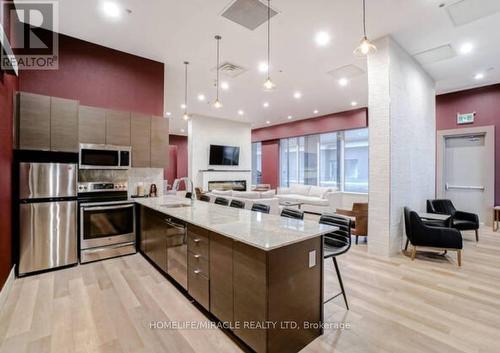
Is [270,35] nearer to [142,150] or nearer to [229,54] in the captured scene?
[229,54]

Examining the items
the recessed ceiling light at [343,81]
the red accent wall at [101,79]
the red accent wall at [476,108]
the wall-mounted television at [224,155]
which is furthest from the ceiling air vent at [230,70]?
the red accent wall at [476,108]

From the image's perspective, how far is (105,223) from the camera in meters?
3.85

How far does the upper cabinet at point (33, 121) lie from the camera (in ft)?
10.6

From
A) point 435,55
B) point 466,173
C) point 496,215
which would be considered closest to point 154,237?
point 435,55

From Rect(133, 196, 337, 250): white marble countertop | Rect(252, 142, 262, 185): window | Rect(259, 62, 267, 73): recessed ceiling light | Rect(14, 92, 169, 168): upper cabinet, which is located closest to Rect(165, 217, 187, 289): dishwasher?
Rect(133, 196, 337, 250): white marble countertop

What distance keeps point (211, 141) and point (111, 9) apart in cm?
664

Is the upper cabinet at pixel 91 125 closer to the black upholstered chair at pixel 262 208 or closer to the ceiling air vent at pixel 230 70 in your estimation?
the ceiling air vent at pixel 230 70

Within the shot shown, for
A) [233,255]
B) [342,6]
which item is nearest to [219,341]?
[233,255]

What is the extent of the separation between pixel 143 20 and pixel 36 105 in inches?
73.8

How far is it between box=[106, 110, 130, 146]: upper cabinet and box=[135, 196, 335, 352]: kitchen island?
7.54 feet

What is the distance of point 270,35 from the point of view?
400 cm

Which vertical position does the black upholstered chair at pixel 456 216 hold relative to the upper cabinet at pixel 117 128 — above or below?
below

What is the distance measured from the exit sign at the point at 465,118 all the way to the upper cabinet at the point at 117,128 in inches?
314

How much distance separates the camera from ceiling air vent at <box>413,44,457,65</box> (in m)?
4.43
